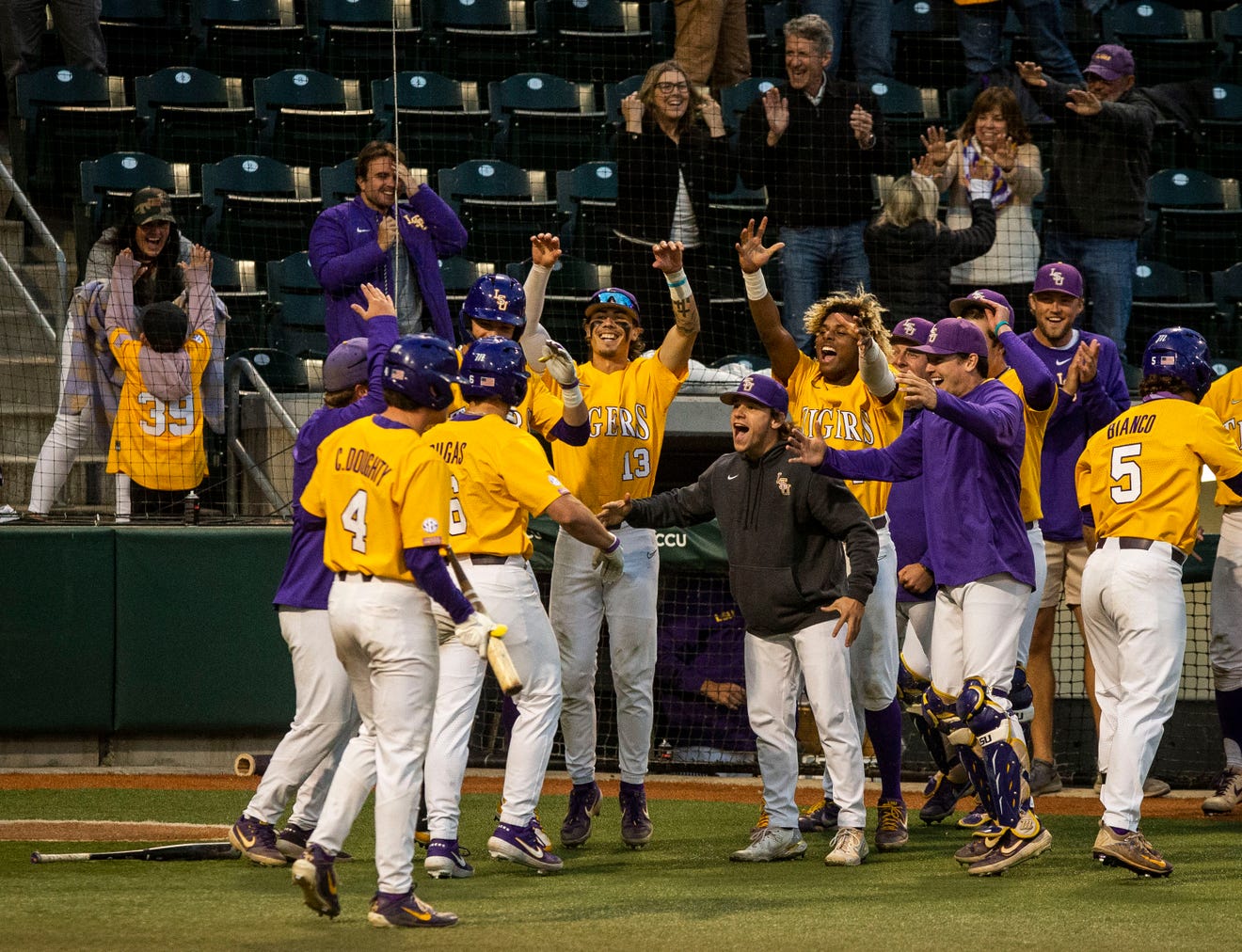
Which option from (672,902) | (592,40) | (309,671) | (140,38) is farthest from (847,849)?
(140,38)

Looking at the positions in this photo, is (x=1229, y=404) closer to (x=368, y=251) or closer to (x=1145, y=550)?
(x=1145, y=550)

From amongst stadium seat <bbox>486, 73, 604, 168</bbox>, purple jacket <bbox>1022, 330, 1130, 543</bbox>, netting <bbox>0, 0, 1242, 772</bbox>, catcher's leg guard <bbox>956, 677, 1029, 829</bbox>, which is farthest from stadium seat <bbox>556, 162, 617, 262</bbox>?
catcher's leg guard <bbox>956, 677, 1029, 829</bbox>

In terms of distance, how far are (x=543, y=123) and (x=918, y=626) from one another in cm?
612

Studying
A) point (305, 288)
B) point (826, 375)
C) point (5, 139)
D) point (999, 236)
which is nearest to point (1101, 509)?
point (826, 375)

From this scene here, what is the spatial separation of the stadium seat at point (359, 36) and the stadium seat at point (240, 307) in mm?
2472

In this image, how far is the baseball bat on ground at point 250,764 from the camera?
875 cm

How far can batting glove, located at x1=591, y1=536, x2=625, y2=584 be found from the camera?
19.9 ft

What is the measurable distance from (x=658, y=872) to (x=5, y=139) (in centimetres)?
863

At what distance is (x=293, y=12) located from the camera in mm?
12641

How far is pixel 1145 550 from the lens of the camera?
6043mm

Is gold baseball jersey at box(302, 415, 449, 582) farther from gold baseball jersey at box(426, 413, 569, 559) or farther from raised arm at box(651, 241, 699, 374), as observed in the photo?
raised arm at box(651, 241, 699, 374)

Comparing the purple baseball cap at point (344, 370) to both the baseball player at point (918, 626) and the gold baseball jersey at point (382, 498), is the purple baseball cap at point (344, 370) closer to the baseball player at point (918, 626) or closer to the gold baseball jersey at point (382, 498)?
the gold baseball jersey at point (382, 498)

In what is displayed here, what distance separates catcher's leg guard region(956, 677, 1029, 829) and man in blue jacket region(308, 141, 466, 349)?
149 inches

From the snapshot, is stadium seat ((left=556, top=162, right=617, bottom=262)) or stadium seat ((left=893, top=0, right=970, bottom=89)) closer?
stadium seat ((left=556, top=162, right=617, bottom=262))
